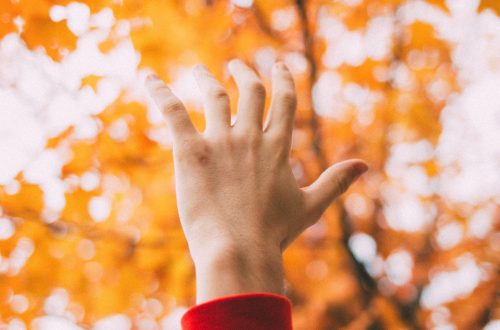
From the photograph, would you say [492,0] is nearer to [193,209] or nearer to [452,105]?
[193,209]

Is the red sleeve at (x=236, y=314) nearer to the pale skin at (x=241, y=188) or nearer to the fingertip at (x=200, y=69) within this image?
the pale skin at (x=241, y=188)

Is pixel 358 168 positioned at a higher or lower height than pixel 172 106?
lower

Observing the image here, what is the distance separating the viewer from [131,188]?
2447 millimetres

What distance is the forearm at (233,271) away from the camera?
2.31ft

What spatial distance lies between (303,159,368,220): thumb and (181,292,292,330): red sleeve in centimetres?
24

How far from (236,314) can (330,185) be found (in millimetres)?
339

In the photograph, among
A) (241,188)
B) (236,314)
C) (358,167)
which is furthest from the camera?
(358,167)

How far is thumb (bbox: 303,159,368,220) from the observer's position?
0.87 metres

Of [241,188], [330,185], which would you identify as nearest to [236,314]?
[241,188]

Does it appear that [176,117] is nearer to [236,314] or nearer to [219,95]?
[219,95]

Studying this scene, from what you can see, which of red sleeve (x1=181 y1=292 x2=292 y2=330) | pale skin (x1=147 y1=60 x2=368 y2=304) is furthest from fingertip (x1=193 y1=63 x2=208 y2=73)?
red sleeve (x1=181 y1=292 x2=292 y2=330)

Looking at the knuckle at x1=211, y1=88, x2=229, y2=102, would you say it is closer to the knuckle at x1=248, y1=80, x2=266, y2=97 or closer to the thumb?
the knuckle at x1=248, y1=80, x2=266, y2=97

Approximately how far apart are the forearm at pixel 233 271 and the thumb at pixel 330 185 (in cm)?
15

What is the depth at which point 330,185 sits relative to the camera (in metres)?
0.89
